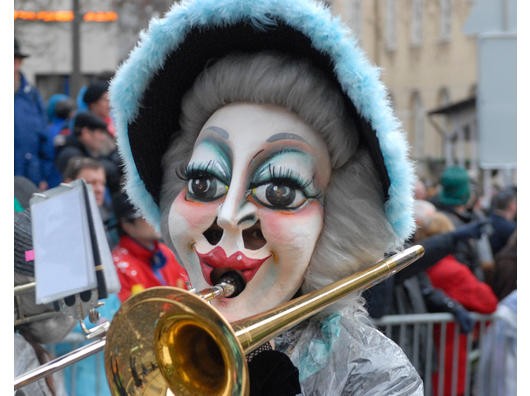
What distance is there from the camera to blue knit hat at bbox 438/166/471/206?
275 inches

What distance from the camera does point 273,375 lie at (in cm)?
244

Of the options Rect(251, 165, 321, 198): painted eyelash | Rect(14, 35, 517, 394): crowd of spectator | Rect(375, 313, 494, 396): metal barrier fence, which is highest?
Rect(251, 165, 321, 198): painted eyelash

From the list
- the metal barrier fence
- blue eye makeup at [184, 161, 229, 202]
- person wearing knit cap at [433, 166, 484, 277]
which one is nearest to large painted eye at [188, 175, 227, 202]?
blue eye makeup at [184, 161, 229, 202]

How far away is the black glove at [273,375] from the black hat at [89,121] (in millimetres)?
4244

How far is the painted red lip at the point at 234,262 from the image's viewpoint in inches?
99.9

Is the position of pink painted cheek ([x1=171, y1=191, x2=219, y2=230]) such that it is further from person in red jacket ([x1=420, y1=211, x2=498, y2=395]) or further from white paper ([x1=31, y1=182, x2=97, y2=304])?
person in red jacket ([x1=420, y1=211, x2=498, y2=395])

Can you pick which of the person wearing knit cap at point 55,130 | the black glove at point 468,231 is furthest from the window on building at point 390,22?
the black glove at point 468,231

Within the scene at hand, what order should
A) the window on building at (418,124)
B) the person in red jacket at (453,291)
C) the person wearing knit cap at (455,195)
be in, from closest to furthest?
the person in red jacket at (453,291) < the person wearing knit cap at (455,195) < the window on building at (418,124)

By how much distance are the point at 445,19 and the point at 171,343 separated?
84.0 ft

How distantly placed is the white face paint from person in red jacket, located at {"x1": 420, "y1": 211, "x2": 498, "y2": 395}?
11.2 feet

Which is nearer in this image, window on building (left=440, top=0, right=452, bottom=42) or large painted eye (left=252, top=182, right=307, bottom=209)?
large painted eye (left=252, top=182, right=307, bottom=209)

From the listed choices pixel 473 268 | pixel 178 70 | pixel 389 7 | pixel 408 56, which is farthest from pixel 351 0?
pixel 178 70

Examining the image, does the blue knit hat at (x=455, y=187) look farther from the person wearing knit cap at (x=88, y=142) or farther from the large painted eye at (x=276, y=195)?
the large painted eye at (x=276, y=195)

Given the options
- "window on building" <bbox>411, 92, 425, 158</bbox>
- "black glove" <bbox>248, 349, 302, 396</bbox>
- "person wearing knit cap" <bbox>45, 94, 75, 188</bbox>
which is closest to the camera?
"black glove" <bbox>248, 349, 302, 396</bbox>
